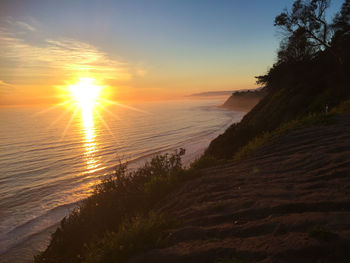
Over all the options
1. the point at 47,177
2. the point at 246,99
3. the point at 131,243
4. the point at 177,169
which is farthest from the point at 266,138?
the point at 246,99

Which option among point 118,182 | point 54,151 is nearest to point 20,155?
point 54,151

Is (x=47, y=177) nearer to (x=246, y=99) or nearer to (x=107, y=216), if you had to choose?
(x=107, y=216)

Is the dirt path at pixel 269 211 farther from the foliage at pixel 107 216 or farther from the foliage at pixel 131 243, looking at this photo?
the foliage at pixel 107 216

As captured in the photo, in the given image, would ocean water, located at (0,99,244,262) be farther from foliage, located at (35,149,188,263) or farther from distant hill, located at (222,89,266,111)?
distant hill, located at (222,89,266,111)

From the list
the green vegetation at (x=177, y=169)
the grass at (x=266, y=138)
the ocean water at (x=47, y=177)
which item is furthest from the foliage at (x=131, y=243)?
the ocean water at (x=47, y=177)

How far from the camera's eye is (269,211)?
4.71 meters

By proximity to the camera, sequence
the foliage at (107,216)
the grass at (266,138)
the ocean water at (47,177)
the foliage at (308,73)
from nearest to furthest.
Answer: the foliage at (107,216) < the grass at (266,138) < the ocean water at (47,177) < the foliage at (308,73)

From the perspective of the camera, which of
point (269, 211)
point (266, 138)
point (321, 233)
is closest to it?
point (321, 233)

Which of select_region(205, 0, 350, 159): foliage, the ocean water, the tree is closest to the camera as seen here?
the ocean water

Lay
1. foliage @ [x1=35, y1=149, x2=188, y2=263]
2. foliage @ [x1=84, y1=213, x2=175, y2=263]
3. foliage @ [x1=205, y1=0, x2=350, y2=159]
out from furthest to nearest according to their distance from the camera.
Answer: foliage @ [x1=205, y1=0, x2=350, y2=159] → foliage @ [x1=35, y1=149, x2=188, y2=263] → foliage @ [x1=84, y1=213, x2=175, y2=263]

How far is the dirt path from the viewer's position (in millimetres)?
3564

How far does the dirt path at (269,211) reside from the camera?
3.56 m

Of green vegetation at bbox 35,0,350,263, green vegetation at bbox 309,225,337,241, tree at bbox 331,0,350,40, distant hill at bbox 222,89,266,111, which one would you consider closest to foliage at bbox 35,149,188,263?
green vegetation at bbox 35,0,350,263

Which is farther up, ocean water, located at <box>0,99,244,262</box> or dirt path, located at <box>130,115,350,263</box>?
dirt path, located at <box>130,115,350,263</box>
